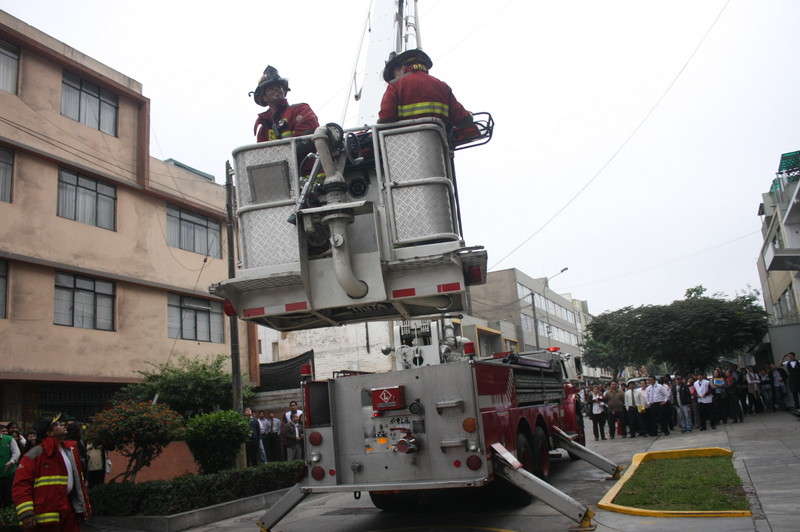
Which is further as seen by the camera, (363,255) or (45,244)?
(45,244)

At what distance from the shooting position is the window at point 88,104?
1784 cm

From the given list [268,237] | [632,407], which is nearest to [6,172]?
[268,237]

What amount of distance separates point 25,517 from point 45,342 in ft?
38.7

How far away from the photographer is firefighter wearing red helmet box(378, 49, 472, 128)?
24.1 feet

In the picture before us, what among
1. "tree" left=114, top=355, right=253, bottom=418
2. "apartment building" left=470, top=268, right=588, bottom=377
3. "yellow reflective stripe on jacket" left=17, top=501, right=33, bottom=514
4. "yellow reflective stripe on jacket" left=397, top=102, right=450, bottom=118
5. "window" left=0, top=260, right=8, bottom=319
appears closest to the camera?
"yellow reflective stripe on jacket" left=17, top=501, right=33, bottom=514

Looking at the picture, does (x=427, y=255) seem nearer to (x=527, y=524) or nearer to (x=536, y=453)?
(x=527, y=524)

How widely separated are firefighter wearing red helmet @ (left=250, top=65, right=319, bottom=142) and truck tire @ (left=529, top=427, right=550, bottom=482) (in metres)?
Answer: 5.50

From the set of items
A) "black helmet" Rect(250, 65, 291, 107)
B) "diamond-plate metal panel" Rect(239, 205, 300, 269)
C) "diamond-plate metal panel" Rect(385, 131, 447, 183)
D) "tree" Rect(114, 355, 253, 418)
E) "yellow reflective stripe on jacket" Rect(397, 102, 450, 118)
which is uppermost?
"black helmet" Rect(250, 65, 291, 107)

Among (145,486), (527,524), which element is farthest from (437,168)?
(145,486)

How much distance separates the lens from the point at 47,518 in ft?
19.1

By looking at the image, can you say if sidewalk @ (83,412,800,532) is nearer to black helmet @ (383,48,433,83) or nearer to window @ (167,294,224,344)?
black helmet @ (383,48,433,83)

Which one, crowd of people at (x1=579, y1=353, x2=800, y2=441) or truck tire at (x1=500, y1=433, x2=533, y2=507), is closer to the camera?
truck tire at (x1=500, y1=433, x2=533, y2=507)

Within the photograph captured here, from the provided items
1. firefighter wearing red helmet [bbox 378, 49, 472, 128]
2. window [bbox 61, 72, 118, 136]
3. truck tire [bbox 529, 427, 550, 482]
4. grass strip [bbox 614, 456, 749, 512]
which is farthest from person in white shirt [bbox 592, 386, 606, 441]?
window [bbox 61, 72, 118, 136]

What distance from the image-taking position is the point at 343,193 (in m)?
6.99
